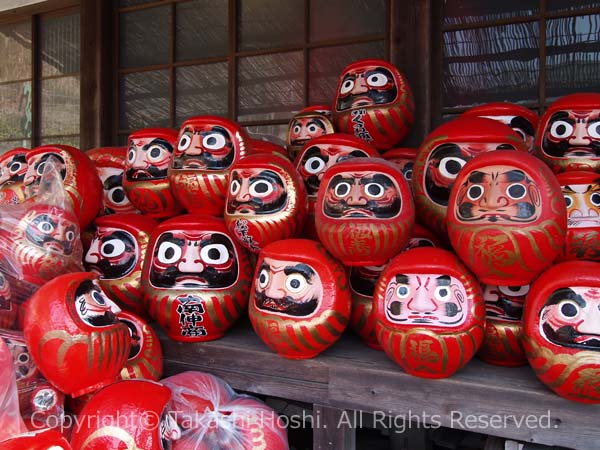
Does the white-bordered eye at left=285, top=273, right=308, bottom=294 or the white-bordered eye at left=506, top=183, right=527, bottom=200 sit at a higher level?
the white-bordered eye at left=506, top=183, right=527, bottom=200

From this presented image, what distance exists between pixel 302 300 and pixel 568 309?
2.66 ft

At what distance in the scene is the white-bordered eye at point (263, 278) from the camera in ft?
6.14

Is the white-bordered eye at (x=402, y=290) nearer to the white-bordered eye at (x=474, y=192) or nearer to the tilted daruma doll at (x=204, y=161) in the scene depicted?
the white-bordered eye at (x=474, y=192)

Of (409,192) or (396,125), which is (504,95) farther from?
(409,192)

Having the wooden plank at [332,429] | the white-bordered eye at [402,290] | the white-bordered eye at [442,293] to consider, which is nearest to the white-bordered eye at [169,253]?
the wooden plank at [332,429]

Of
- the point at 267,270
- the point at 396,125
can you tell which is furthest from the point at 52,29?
the point at 267,270

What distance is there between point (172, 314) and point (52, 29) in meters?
3.31

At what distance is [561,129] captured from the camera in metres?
2.02

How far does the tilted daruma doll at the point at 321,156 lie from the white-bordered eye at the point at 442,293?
0.75 metres

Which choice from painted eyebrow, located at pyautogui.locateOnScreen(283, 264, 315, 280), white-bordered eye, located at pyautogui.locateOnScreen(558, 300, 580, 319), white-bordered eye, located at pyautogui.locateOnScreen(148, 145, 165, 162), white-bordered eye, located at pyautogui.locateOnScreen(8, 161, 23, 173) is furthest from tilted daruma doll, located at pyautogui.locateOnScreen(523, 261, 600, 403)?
white-bordered eye, located at pyautogui.locateOnScreen(8, 161, 23, 173)

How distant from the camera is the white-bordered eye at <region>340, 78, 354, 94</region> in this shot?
8.42ft

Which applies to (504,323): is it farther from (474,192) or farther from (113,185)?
(113,185)

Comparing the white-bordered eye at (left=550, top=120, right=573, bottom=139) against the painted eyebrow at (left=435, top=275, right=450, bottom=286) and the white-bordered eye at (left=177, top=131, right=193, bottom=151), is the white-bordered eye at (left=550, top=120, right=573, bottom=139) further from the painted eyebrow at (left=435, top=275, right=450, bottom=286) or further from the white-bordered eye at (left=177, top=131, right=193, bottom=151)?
the white-bordered eye at (left=177, top=131, right=193, bottom=151)

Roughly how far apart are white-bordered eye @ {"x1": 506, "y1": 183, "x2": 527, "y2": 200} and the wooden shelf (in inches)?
23.0
